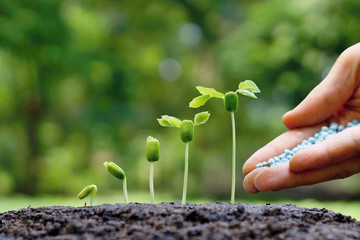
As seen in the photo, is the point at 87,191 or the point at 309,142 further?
the point at 309,142

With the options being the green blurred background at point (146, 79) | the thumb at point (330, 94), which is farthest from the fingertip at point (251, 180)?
the green blurred background at point (146, 79)

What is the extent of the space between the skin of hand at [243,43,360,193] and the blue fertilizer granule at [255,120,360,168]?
4cm

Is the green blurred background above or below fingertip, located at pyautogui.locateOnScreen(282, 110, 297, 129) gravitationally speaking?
above

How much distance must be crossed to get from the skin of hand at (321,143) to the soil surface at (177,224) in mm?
279

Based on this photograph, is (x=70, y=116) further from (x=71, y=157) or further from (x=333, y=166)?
(x=333, y=166)

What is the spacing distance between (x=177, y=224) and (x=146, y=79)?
23.6 ft

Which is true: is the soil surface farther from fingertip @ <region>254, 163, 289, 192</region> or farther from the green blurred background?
the green blurred background

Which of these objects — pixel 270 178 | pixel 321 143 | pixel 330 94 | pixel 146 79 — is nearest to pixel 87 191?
pixel 270 178

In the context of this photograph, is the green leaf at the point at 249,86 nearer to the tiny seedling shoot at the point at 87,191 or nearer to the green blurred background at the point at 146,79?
the tiny seedling shoot at the point at 87,191

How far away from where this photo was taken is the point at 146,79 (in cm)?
794

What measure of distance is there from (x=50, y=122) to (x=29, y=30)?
245cm

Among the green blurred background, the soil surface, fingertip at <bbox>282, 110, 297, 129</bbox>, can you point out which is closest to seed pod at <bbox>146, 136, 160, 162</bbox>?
the soil surface

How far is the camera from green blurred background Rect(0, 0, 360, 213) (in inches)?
219

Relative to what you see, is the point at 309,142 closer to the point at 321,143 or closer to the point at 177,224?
the point at 321,143
